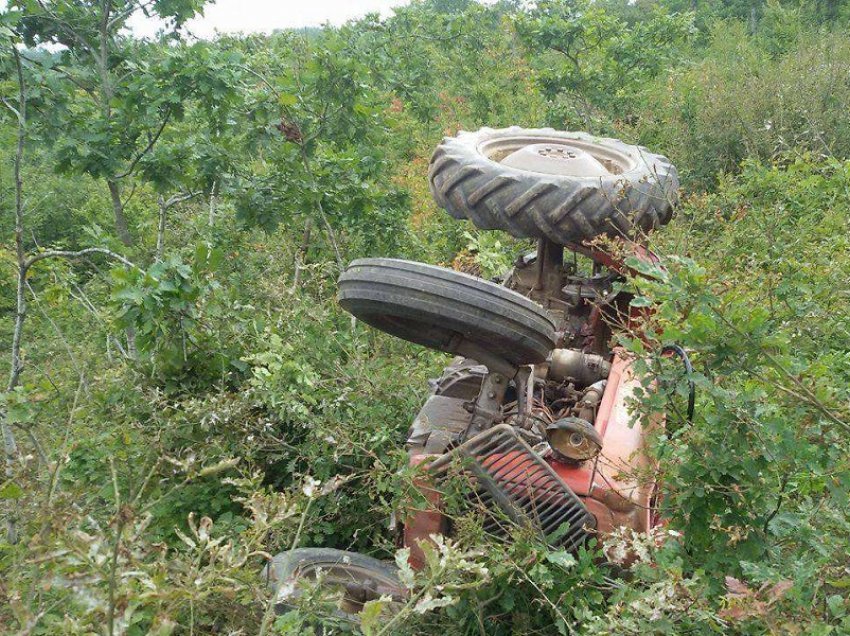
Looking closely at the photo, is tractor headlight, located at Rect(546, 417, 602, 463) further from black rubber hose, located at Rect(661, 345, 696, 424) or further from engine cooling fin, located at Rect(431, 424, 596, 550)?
black rubber hose, located at Rect(661, 345, 696, 424)

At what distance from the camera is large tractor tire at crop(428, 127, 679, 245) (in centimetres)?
368

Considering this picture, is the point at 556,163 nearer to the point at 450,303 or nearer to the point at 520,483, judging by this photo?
the point at 450,303

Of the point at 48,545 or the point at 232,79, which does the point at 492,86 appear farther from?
the point at 48,545

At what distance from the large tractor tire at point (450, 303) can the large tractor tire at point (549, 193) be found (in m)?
0.94

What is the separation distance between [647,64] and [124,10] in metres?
7.58

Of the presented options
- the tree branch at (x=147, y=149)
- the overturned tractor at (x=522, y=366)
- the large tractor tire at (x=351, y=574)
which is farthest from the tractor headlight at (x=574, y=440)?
the tree branch at (x=147, y=149)

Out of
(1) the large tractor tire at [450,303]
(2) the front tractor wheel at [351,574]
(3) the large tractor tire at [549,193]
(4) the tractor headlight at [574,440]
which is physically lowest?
(2) the front tractor wheel at [351,574]

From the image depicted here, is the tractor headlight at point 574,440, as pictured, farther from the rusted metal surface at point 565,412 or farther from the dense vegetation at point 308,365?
the dense vegetation at point 308,365

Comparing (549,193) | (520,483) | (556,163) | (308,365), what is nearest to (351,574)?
(520,483)

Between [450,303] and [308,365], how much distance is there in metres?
1.64

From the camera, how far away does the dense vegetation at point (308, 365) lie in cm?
212

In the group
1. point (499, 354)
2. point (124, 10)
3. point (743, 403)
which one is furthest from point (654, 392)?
point (124, 10)

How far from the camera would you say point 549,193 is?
3689 millimetres

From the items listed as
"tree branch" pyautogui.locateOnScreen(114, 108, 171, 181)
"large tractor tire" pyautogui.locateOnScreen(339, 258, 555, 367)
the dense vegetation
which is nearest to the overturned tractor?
"large tractor tire" pyautogui.locateOnScreen(339, 258, 555, 367)
